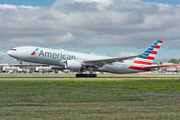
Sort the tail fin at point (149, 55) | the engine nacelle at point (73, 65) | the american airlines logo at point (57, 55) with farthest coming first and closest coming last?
the tail fin at point (149, 55) < the engine nacelle at point (73, 65) < the american airlines logo at point (57, 55)

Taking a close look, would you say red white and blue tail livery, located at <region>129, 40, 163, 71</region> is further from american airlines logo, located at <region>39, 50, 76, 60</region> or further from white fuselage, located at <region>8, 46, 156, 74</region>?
american airlines logo, located at <region>39, 50, 76, 60</region>

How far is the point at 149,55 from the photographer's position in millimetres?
48094

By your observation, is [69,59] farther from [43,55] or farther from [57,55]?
[43,55]

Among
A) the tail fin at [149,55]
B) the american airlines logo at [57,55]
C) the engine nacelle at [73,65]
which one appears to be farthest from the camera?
the tail fin at [149,55]

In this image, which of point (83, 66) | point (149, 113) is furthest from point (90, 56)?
point (149, 113)

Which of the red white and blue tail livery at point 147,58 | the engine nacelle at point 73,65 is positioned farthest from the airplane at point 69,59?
the red white and blue tail livery at point 147,58

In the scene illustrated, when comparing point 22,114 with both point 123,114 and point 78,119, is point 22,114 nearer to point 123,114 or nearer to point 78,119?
point 78,119

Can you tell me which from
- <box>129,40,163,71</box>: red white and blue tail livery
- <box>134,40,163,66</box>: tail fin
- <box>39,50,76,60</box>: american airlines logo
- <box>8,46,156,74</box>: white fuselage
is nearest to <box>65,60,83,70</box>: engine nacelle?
<box>8,46,156,74</box>: white fuselage

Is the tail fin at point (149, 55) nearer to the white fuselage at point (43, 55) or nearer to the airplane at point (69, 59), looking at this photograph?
the airplane at point (69, 59)

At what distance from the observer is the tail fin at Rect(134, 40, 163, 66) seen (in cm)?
4794

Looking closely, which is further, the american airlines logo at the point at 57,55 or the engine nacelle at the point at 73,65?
the engine nacelle at the point at 73,65

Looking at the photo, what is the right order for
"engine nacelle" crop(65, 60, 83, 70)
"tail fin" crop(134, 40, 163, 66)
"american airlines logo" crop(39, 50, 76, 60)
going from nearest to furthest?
"american airlines logo" crop(39, 50, 76, 60) → "engine nacelle" crop(65, 60, 83, 70) → "tail fin" crop(134, 40, 163, 66)

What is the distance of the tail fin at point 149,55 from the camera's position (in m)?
47.9

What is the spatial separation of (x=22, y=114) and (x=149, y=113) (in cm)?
533
